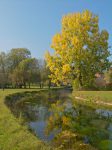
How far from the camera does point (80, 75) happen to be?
Answer: 5069cm

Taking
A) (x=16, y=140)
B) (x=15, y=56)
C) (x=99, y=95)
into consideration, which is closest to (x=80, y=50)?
(x=99, y=95)

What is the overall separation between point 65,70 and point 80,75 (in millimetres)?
3817

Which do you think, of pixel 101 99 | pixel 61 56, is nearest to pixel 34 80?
pixel 61 56

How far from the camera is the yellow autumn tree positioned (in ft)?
159

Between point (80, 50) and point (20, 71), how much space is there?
39748mm

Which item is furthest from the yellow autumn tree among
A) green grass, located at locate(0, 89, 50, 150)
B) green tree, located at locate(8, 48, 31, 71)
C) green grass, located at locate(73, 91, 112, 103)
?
green tree, located at locate(8, 48, 31, 71)

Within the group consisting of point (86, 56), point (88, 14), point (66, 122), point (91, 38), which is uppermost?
point (88, 14)

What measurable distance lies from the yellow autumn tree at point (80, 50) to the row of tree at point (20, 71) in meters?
34.3

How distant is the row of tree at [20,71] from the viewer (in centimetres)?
8476

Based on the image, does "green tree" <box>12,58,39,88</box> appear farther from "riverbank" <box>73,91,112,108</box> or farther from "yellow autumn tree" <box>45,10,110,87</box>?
"riverbank" <box>73,91,112,108</box>

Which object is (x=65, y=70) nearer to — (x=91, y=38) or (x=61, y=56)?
(x=61, y=56)

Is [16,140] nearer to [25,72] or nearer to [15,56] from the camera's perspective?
[25,72]

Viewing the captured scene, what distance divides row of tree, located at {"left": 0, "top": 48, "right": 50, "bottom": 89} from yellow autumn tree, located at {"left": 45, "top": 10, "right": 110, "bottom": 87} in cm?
3428

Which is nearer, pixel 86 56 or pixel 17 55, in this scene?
pixel 86 56
